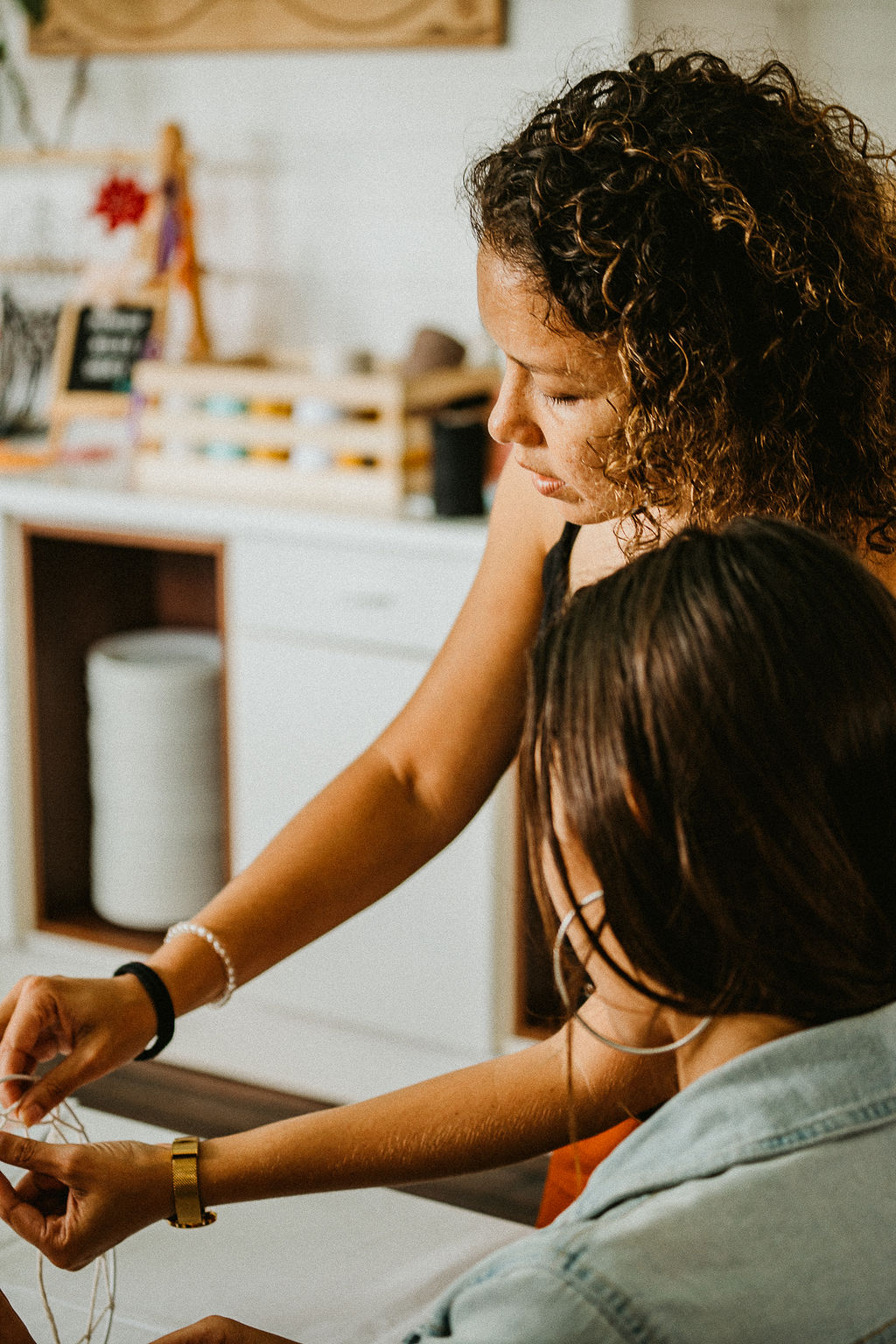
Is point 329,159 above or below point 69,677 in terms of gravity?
above

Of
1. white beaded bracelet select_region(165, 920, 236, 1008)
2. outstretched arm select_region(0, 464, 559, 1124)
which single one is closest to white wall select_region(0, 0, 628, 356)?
outstretched arm select_region(0, 464, 559, 1124)

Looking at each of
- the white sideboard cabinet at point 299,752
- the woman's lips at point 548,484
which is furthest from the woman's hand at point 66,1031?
the white sideboard cabinet at point 299,752

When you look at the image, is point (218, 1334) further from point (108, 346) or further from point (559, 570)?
point (108, 346)

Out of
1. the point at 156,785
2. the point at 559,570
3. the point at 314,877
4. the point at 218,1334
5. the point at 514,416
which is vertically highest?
the point at 514,416

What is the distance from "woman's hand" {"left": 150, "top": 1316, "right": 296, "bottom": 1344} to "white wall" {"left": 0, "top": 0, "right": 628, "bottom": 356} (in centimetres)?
229

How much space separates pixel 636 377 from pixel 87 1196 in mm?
599

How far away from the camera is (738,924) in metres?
0.67

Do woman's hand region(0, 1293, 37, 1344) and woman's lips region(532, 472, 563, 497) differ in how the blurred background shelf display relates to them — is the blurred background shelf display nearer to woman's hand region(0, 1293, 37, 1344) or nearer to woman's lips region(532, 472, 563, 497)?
woman's lips region(532, 472, 563, 497)

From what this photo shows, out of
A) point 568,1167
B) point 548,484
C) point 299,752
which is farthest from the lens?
point 299,752

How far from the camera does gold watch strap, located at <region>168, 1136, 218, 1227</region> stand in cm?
91

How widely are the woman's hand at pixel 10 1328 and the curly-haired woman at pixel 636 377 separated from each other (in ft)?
0.13

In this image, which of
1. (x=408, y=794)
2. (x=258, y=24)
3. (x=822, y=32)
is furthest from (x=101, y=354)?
(x=408, y=794)

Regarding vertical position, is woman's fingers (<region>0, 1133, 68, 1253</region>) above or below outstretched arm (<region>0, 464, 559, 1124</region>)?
below

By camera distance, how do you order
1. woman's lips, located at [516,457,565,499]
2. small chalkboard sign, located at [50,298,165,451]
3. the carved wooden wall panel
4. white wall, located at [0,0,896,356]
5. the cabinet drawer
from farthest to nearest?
small chalkboard sign, located at [50,298,165,451], the carved wooden wall panel, white wall, located at [0,0,896,356], the cabinet drawer, woman's lips, located at [516,457,565,499]
